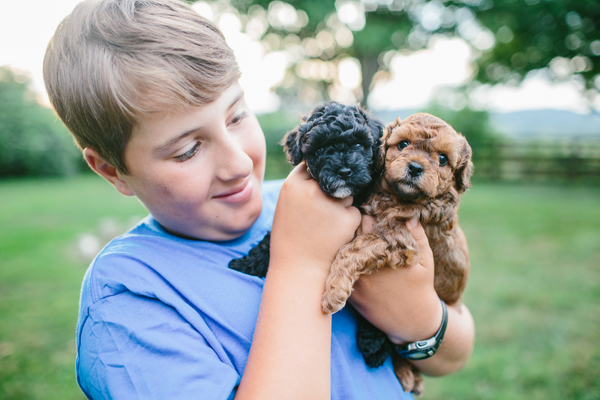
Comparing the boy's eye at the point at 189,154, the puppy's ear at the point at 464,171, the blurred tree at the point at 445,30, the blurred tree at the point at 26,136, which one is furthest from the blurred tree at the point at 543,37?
the blurred tree at the point at 26,136

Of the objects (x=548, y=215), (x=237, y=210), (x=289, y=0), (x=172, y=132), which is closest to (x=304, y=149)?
(x=237, y=210)

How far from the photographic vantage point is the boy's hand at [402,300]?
178cm

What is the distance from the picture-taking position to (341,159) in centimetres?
183

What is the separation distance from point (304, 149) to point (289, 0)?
14.2 m

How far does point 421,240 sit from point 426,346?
570 mm

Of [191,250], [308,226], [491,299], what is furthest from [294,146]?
A: [491,299]

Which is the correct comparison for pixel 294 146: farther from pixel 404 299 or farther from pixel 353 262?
pixel 404 299

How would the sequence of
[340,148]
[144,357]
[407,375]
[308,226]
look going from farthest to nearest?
[407,375] → [340,148] → [308,226] → [144,357]

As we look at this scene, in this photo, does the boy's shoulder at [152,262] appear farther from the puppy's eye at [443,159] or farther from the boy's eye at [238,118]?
the puppy's eye at [443,159]

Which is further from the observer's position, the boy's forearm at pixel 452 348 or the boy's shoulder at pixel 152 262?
the boy's forearm at pixel 452 348

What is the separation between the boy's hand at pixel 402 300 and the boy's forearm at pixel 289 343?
1.19ft

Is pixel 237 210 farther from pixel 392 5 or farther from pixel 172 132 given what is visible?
pixel 392 5

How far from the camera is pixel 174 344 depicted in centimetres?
132

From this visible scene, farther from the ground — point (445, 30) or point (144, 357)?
point (445, 30)
